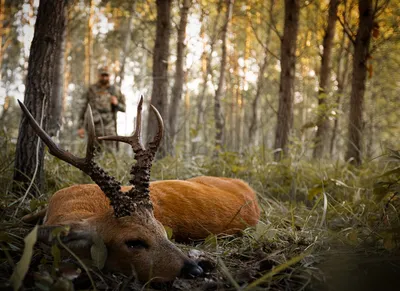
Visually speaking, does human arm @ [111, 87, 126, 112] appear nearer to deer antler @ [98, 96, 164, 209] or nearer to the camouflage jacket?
the camouflage jacket

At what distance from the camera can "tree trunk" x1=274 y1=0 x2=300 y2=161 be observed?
802cm

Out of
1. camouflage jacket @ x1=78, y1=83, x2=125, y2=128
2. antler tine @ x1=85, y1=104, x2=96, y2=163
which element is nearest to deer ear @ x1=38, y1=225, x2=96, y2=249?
antler tine @ x1=85, y1=104, x2=96, y2=163

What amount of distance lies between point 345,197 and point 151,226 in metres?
3.61

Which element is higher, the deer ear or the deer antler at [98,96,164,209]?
the deer antler at [98,96,164,209]

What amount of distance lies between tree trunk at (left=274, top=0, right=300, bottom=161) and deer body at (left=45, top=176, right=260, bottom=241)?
4.17m

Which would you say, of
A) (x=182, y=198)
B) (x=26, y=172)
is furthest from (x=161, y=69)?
(x=182, y=198)

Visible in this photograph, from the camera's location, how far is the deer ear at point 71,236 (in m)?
2.43

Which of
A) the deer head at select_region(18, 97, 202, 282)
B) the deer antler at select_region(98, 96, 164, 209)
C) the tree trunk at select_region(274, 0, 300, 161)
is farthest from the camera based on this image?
the tree trunk at select_region(274, 0, 300, 161)

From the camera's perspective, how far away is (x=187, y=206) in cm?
379

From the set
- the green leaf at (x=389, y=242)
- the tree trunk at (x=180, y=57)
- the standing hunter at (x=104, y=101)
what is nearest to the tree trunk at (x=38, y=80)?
the green leaf at (x=389, y=242)

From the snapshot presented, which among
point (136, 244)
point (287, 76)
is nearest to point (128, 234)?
point (136, 244)

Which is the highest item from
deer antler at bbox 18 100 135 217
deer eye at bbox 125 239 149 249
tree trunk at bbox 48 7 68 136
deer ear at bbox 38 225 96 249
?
tree trunk at bbox 48 7 68 136

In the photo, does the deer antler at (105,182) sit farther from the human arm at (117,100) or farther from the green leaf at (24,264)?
the human arm at (117,100)

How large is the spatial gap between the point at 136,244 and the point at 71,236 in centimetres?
47
